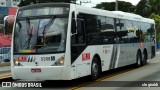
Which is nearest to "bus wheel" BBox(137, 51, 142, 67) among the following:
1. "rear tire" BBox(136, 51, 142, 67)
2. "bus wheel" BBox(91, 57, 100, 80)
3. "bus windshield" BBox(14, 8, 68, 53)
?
"rear tire" BBox(136, 51, 142, 67)

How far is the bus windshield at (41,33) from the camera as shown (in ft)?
44.8

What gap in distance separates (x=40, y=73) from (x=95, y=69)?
2.93 meters

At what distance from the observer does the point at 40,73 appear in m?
13.6

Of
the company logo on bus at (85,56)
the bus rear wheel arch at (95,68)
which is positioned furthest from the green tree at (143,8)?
the company logo on bus at (85,56)

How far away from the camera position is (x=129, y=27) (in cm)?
2136

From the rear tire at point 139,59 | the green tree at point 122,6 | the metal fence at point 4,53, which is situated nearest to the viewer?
the rear tire at point 139,59

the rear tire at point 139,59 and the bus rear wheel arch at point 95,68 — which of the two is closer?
the bus rear wheel arch at point 95,68

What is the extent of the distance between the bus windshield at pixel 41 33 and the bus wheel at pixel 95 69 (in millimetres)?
2386

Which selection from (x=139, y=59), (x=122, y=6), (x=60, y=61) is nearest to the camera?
(x=60, y=61)

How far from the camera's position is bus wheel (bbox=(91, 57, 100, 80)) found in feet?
51.2

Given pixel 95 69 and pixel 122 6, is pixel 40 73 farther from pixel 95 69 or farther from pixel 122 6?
pixel 122 6

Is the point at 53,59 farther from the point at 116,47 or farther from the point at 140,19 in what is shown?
the point at 140,19

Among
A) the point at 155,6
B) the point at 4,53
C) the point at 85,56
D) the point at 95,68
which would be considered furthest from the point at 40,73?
the point at 155,6

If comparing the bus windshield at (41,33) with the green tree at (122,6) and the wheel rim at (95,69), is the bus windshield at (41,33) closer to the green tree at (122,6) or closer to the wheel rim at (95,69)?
the wheel rim at (95,69)
